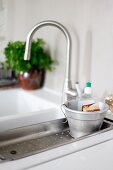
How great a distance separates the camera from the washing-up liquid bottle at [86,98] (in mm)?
1144

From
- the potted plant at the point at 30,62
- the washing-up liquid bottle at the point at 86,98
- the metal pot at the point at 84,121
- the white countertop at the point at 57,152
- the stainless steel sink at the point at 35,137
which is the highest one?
the potted plant at the point at 30,62

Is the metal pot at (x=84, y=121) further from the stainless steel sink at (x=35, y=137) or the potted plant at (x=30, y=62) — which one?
the potted plant at (x=30, y=62)

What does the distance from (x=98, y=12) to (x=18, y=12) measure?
0.69m

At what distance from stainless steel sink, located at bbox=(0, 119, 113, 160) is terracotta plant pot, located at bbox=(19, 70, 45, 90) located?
1.59 ft

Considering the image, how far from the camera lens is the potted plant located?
155cm

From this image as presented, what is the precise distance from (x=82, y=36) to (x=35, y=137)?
0.59 metres

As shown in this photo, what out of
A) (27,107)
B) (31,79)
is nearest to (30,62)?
(31,79)

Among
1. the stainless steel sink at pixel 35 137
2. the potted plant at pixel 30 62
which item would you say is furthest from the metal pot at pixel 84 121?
the potted plant at pixel 30 62

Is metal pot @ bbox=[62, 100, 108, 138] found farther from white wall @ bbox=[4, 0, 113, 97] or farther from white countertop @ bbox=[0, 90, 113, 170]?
white wall @ bbox=[4, 0, 113, 97]

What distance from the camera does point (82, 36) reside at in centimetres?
141

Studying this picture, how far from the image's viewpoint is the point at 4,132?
106cm

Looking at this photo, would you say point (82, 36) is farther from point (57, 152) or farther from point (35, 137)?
point (57, 152)

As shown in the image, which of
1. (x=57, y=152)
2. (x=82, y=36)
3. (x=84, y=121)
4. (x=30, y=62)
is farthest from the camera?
(x=30, y=62)

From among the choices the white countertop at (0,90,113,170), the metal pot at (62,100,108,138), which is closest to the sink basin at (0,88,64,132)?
the metal pot at (62,100,108,138)
